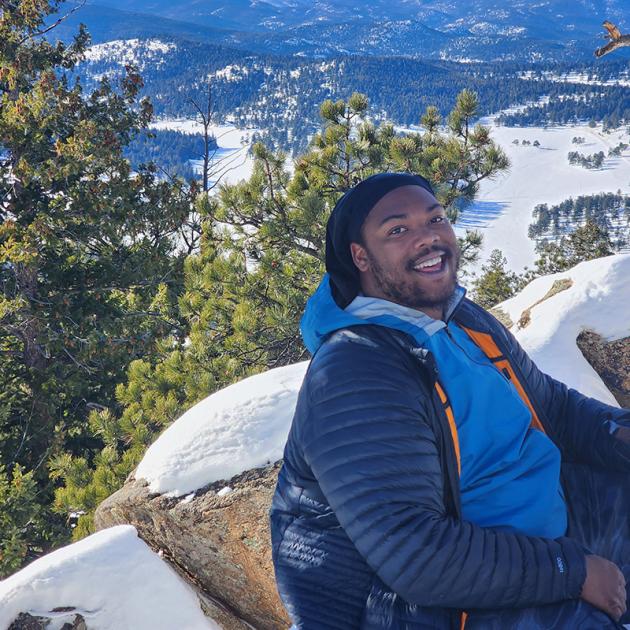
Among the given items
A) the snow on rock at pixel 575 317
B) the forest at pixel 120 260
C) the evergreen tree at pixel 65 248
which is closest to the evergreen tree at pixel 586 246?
the forest at pixel 120 260

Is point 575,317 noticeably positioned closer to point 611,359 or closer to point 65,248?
point 611,359

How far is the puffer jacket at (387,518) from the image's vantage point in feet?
4.92

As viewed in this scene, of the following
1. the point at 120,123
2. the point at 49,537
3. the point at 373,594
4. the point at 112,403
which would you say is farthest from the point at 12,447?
the point at 373,594

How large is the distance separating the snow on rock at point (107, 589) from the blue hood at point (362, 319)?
142cm

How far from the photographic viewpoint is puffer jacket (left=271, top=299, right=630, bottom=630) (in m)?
1.50

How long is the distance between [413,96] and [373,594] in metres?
213

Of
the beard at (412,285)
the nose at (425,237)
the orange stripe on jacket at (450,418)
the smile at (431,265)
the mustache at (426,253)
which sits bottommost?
the orange stripe on jacket at (450,418)

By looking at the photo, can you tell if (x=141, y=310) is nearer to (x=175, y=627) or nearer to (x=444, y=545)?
(x=175, y=627)

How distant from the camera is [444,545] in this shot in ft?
4.89

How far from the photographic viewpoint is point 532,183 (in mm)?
140625

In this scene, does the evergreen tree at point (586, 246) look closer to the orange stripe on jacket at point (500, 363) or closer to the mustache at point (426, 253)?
the orange stripe on jacket at point (500, 363)

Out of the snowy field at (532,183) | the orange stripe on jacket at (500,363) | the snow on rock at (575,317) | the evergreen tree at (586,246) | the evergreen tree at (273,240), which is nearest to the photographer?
the orange stripe on jacket at (500,363)

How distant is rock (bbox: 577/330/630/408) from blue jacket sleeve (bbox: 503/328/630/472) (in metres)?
1.90

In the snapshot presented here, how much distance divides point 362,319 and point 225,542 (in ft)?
5.04
